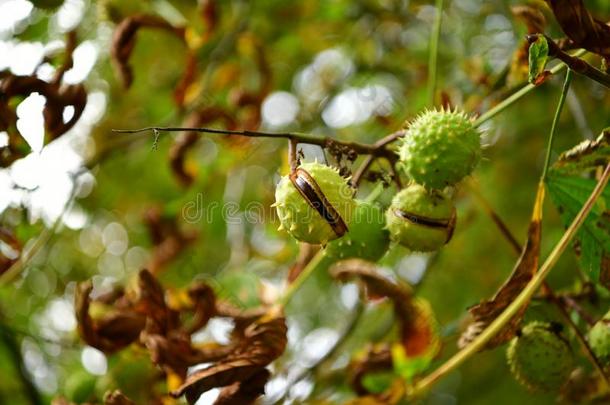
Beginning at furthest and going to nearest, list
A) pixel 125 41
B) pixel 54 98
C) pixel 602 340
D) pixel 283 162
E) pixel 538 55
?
pixel 283 162, pixel 125 41, pixel 54 98, pixel 602 340, pixel 538 55

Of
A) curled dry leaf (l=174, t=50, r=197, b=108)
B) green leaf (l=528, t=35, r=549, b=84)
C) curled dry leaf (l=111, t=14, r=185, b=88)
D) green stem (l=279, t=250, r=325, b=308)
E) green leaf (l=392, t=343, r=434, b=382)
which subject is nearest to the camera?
green leaf (l=528, t=35, r=549, b=84)

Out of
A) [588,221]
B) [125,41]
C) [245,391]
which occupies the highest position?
[588,221]

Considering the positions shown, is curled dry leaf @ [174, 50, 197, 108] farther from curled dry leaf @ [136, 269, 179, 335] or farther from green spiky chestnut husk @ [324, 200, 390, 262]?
green spiky chestnut husk @ [324, 200, 390, 262]

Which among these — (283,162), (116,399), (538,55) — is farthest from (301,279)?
(538,55)

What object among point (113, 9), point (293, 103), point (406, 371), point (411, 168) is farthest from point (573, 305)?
point (293, 103)

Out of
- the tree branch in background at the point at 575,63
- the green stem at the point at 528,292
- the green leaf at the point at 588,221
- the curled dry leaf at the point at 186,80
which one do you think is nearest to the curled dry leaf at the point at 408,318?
the green stem at the point at 528,292

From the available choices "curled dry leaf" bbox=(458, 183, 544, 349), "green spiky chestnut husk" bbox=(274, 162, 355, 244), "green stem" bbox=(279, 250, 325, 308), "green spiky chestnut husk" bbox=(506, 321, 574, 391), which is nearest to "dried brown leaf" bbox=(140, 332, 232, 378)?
"green stem" bbox=(279, 250, 325, 308)

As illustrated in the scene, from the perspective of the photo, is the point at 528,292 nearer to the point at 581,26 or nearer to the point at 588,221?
the point at 588,221

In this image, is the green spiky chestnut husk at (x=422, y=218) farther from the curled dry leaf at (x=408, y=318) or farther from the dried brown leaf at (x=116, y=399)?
the dried brown leaf at (x=116, y=399)
